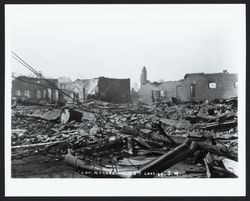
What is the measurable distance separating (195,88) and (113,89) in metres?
0.79

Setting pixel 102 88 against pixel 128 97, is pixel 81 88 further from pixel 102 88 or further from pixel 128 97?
pixel 128 97

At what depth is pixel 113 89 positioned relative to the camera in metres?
2.71

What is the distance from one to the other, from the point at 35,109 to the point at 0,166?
2.05 feet

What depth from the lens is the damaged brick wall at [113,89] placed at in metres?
2.71

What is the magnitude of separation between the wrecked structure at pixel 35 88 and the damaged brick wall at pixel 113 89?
17.8 inches

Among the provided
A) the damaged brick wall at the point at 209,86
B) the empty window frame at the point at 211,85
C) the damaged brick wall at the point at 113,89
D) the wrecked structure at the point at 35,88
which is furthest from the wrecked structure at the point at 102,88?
the empty window frame at the point at 211,85

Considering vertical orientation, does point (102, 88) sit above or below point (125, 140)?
above

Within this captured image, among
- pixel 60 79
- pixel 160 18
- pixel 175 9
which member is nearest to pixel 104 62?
pixel 60 79

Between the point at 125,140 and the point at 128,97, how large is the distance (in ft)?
1.38

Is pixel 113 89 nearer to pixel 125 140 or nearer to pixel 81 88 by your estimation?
pixel 81 88

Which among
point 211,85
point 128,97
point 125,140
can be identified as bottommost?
point 125,140

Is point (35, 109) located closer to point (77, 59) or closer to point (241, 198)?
point (77, 59)

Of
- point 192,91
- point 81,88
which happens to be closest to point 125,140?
point 81,88

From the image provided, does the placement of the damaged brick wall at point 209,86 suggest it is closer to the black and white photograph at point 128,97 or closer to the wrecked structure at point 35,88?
the black and white photograph at point 128,97
